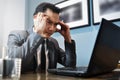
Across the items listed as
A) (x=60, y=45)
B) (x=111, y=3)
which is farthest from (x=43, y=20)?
(x=111, y=3)

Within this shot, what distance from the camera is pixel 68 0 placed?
5.47 ft

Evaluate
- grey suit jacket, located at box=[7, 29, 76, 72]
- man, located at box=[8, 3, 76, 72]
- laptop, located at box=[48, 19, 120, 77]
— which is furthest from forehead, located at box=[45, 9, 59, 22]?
laptop, located at box=[48, 19, 120, 77]

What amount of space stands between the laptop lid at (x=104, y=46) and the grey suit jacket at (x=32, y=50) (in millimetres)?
550

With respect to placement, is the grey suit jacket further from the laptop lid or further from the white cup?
the laptop lid

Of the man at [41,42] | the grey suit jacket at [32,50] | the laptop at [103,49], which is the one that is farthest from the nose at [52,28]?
the laptop at [103,49]

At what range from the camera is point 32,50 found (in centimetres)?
126

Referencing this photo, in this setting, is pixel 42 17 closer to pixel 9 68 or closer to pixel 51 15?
pixel 51 15

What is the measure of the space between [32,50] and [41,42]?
11cm

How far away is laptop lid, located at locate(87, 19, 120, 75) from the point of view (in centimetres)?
70

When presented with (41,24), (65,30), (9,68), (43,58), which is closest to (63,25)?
(65,30)

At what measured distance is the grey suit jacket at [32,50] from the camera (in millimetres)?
1226

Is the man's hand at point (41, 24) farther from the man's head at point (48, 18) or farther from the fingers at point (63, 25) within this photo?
the fingers at point (63, 25)

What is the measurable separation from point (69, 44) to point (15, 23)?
851mm

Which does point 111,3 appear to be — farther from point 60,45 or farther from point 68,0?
point 60,45
